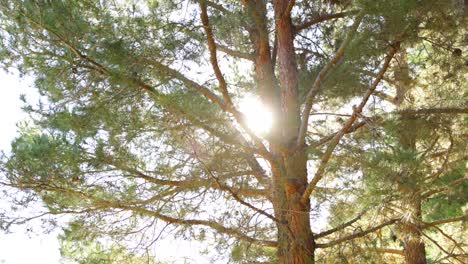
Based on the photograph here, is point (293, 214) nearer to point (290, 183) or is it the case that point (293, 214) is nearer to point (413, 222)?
point (290, 183)

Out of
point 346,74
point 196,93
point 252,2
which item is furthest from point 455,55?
point 196,93

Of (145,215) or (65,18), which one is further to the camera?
(145,215)

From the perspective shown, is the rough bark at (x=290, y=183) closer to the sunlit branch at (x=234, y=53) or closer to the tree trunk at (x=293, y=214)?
the tree trunk at (x=293, y=214)

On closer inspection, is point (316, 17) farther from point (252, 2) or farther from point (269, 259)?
point (269, 259)

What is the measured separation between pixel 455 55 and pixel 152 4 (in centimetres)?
302

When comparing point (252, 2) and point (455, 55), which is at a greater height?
point (252, 2)

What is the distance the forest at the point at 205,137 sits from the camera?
3.86 metres

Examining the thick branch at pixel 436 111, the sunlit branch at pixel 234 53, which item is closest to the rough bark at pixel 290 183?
the sunlit branch at pixel 234 53

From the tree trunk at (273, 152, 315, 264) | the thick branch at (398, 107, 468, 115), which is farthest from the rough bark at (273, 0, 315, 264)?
the thick branch at (398, 107, 468, 115)

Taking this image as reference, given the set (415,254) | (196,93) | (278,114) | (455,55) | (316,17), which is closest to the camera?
(196,93)

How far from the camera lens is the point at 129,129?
4.40 metres

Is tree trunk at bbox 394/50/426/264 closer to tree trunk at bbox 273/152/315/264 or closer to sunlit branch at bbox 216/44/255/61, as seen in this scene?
tree trunk at bbox 273/152/315/264

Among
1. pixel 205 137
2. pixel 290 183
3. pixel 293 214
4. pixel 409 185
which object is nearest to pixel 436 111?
pixel 409 185

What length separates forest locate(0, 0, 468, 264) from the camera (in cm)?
386
